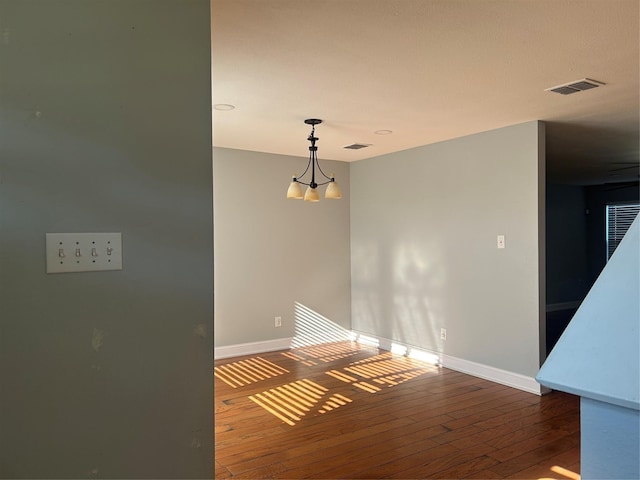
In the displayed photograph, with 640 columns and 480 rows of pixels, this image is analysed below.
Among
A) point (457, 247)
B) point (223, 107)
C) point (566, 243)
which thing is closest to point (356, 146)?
point (457, 247)

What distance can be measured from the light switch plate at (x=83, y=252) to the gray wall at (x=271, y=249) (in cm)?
356

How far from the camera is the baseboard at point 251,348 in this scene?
5008 millimetres

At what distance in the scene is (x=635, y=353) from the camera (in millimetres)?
561

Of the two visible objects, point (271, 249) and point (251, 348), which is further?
point (271, 249)

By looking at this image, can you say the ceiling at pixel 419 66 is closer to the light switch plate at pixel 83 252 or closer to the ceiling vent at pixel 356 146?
the ceiling vent at pixel 356 146

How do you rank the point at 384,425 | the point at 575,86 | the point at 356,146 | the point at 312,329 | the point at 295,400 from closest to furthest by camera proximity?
the point at 575,86
the point at 384,425
the point at 295,400
the point at 356,146
the point at 312,329

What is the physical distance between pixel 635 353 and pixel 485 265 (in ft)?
13.0

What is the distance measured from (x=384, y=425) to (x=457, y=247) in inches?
81.7

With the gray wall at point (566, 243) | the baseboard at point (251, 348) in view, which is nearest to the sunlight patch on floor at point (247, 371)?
the baseboard at point (251, 348)

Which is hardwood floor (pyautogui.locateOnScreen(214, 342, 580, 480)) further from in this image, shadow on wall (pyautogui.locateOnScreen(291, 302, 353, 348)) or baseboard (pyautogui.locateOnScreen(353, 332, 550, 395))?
shadow on wall (pyautogui.locateOnScreen(291, 302, 353, 348))

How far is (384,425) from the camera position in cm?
322

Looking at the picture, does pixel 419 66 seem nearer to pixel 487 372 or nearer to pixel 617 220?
pixel 487 372

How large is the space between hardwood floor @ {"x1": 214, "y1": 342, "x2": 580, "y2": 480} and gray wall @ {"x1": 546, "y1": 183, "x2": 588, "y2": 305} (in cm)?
514

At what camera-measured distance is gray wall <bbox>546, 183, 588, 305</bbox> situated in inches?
336
